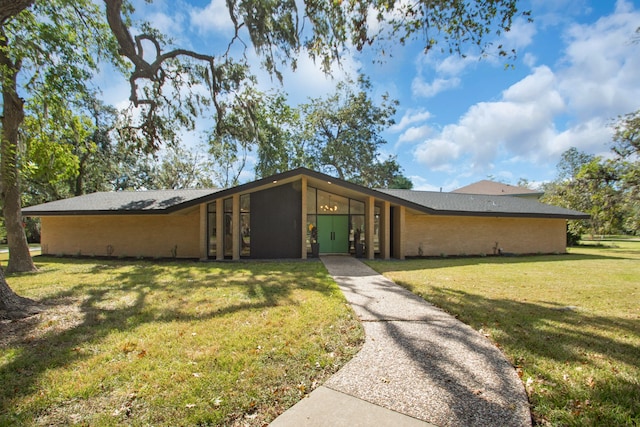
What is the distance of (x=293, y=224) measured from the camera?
13547 millimetres

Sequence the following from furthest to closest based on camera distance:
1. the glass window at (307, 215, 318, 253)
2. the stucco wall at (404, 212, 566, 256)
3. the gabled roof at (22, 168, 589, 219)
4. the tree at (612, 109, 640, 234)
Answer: the tree at (612, 109, 640, 234) < the stucco wall at (404, 212, 566, 256) < the glass window at (307, 215, 318, 253) < the gabled roof at (22, 168, 589, 219)

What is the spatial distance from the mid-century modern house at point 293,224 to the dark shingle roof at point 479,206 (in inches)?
2.7

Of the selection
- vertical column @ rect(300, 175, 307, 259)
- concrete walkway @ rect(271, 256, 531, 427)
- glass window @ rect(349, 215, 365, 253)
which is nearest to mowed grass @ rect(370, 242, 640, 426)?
concrete walkway @ rect(271, 256, 531, 427)

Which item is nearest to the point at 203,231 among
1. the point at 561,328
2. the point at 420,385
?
the point at 420,385

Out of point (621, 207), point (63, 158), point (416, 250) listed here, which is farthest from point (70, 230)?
point (621, 207)

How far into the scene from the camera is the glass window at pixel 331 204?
14477 mm

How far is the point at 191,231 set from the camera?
565 inches

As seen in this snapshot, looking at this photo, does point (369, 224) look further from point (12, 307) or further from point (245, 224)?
point (12, 307)

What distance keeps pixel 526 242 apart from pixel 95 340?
19.1 meters

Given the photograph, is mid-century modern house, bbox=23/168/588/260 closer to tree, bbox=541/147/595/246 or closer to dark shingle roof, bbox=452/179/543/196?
tree, bbox=541/147/595/246

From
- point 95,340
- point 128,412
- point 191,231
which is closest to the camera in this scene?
point 128,412

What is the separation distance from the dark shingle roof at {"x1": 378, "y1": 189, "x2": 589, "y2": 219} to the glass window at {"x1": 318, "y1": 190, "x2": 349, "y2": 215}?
2694mm

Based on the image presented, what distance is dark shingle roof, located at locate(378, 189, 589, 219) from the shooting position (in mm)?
14484

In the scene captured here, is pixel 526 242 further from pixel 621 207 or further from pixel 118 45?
pixel 118 45
